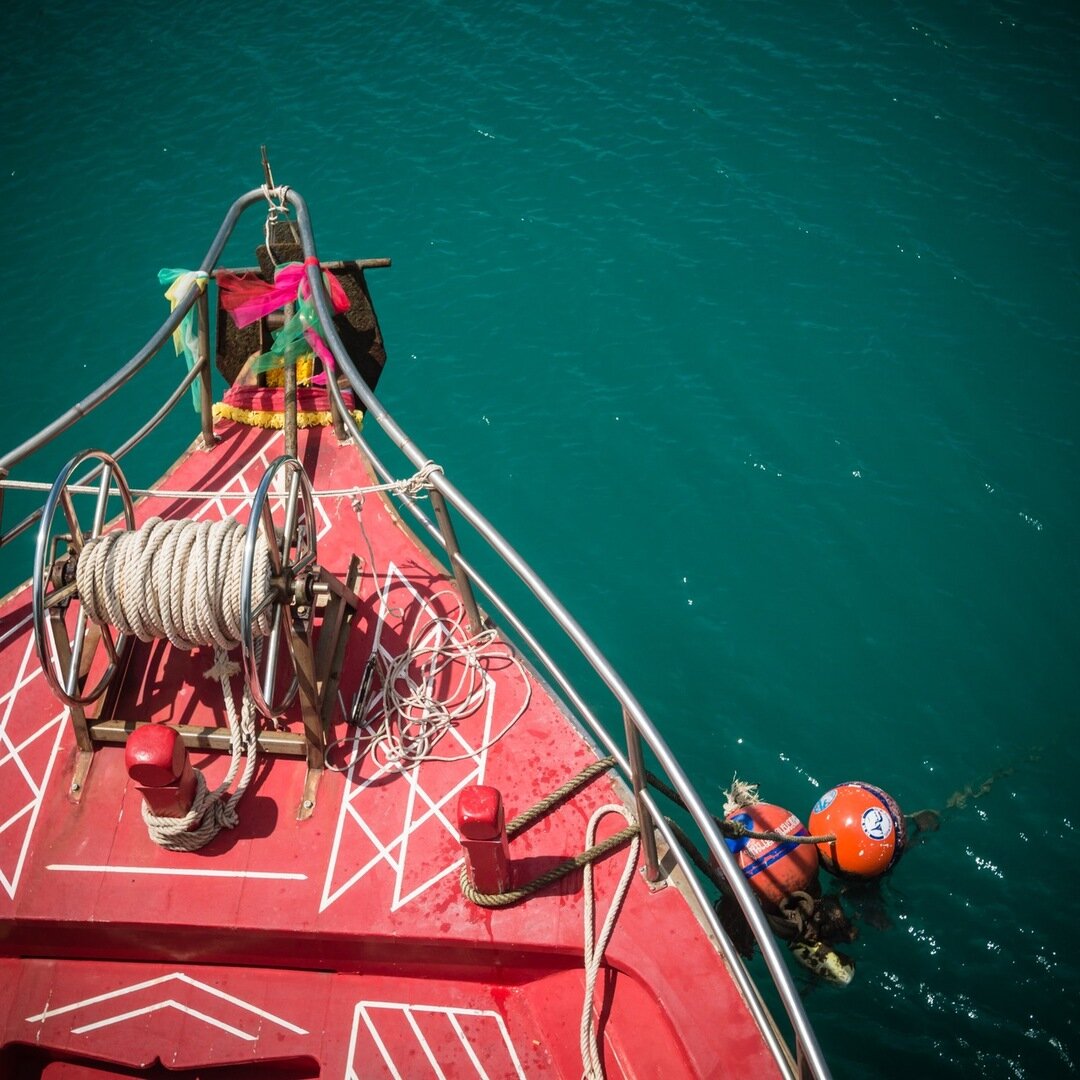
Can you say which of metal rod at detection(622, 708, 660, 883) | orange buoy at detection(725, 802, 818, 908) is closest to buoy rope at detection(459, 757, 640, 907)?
metal rod at detection(622, 708, 660, 883)

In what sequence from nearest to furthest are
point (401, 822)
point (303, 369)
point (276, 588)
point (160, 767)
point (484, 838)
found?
point (484, 838)
point (160, 767)
point (276, 588)
point (401, 822)
point (303, 369)

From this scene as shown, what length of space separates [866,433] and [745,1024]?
8387 millimetres

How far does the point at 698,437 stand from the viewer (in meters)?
11.6

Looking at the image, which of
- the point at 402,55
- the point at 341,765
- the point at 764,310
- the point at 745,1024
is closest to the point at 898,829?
the point at 745,1024

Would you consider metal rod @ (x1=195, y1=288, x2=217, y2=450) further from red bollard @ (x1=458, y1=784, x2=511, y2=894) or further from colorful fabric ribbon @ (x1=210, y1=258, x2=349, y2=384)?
red bollard @ (x1=458, y1=784, x2=511, y2=894)

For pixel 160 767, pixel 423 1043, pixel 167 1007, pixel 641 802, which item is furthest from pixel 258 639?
pixel 641 802

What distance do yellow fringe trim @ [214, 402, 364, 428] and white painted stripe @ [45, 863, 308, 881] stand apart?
355cm

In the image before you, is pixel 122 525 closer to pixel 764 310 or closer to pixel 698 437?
pixel 698 437

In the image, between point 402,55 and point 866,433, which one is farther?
point 402,55

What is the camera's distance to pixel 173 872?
5.04 metres

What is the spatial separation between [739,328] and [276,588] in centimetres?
945

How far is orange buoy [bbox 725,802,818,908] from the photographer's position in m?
6.73

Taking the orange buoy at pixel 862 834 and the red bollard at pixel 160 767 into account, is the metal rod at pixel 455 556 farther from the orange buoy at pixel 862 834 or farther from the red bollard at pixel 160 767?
the orange buoy at pixel 862 834

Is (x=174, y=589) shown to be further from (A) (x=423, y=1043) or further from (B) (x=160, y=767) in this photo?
(A) (x=423, y=1043)
